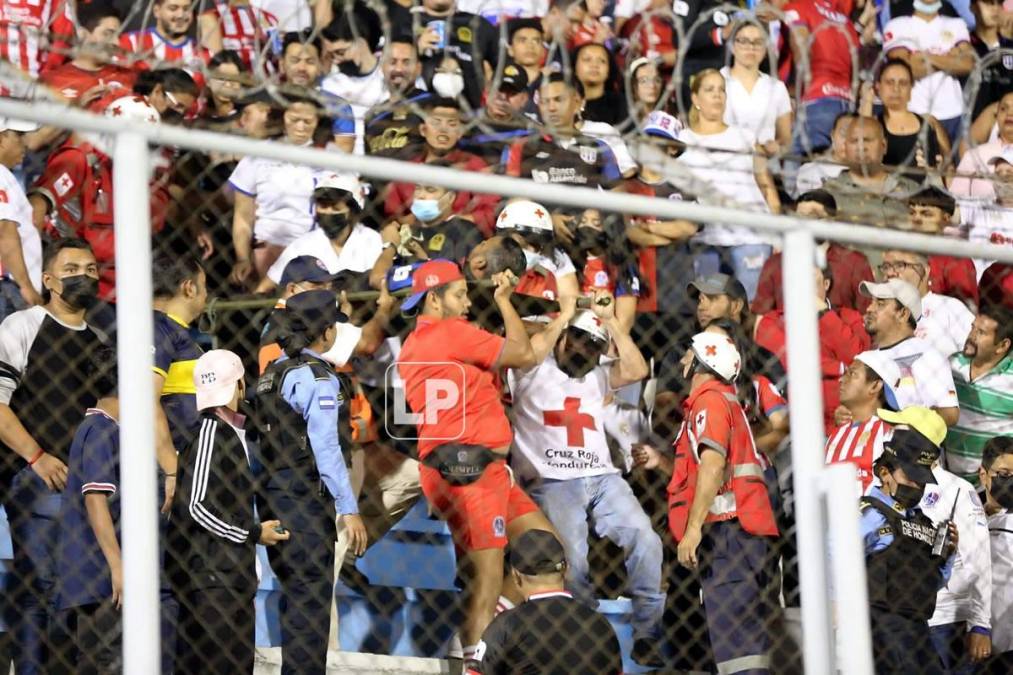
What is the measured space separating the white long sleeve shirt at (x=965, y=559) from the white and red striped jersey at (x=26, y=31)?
3.37 meters

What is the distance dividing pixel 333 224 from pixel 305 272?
49 cm

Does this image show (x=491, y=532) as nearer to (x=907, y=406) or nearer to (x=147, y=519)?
(x=907, y=406)

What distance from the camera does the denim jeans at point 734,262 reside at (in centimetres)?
639

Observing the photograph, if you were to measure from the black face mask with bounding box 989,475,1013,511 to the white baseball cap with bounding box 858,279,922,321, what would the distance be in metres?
0.66

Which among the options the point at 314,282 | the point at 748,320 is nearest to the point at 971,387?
the point at 748,320

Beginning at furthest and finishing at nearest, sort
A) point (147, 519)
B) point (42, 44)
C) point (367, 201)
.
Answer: point (367, 201)
point (42, 44)
point (147, 519)

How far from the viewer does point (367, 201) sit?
6988mm

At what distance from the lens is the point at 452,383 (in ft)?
19.6

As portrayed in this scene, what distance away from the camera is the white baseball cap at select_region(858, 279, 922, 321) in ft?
22.1

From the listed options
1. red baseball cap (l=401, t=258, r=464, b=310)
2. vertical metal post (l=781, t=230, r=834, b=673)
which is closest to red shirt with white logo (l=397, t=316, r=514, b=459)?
red baseball cap (l=401, t=258, r=464, b=310)

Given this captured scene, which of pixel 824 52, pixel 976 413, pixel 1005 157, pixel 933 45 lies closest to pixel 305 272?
pixel 976 413

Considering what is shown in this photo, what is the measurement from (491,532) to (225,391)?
1.02 meters

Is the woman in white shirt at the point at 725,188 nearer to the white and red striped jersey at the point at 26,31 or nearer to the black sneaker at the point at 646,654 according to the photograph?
the black sneaker at the point at 646,654

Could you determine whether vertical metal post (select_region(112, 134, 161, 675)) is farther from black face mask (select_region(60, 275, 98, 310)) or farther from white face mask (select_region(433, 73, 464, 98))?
white face mask (select_region(433, 73, 464, 98))
